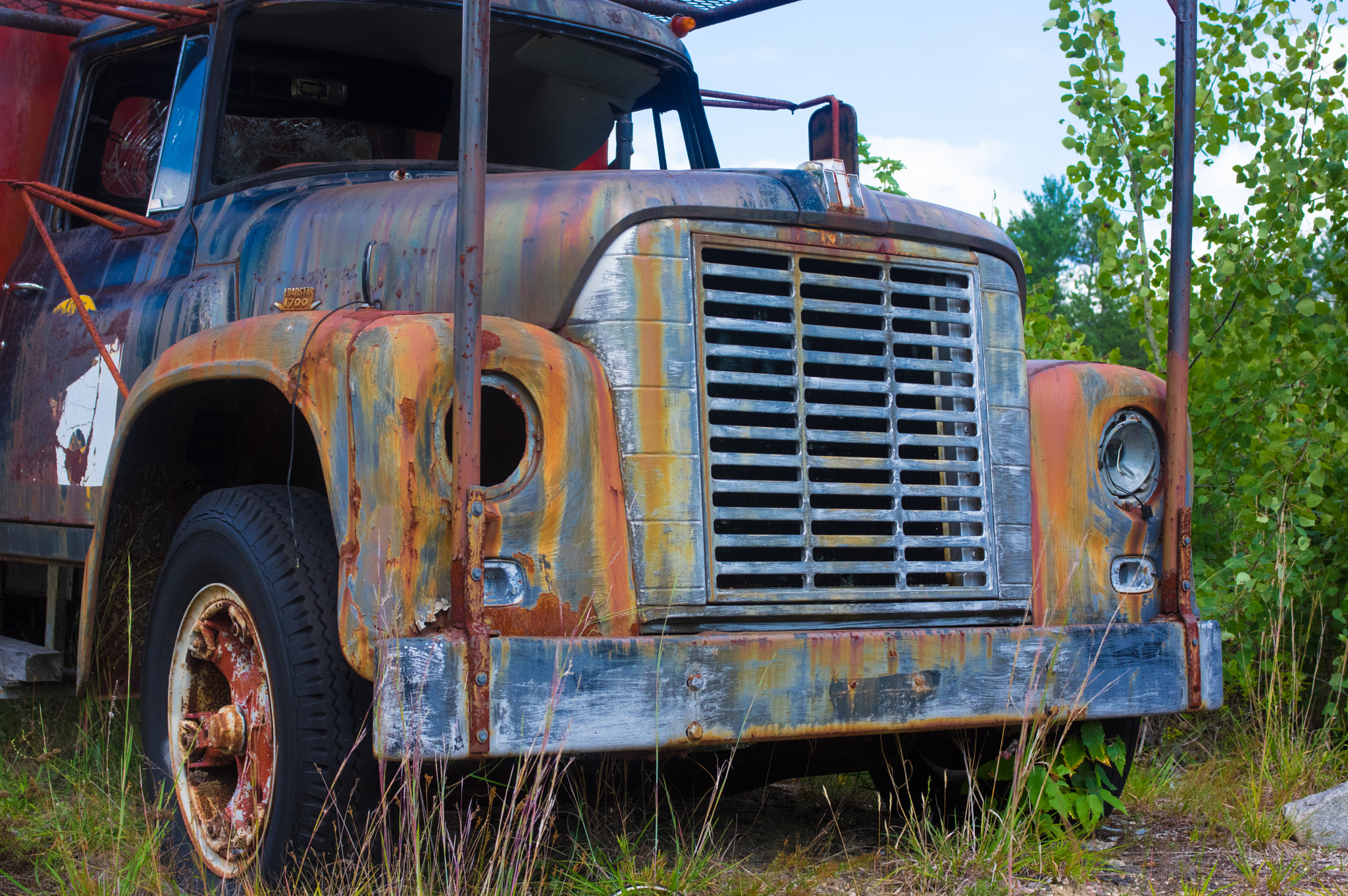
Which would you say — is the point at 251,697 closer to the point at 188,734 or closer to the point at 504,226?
the point at 188,734

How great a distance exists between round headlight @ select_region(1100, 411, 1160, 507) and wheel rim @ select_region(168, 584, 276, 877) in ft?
6.81

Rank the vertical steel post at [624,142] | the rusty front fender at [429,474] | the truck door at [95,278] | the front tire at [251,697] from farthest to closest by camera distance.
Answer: the vertical steel post at [624,142], the truck door at [95,278], the front tire at [251,697], the rusty front fender at [429,474]

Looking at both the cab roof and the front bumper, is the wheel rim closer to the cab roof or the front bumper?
the front bumper

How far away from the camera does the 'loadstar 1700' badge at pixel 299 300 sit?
342 centimetres

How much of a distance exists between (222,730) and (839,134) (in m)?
2.17

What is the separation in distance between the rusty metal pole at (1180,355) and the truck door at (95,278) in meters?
2.68

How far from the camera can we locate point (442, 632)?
2482 mm

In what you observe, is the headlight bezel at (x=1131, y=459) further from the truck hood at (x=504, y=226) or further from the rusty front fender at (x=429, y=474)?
the rusty front fender at (x=429, y=474)

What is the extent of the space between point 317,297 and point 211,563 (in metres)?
0.77

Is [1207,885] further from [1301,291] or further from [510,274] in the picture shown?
[1301,291]

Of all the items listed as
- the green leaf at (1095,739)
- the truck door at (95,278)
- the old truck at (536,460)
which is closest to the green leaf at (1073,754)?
the green leaf at (1095,739)

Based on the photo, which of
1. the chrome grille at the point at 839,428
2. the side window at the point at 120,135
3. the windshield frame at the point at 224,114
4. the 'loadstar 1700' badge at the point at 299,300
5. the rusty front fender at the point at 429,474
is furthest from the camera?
the side window at the point at 120,135

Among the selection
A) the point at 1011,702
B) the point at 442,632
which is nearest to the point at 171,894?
the point at 442,632

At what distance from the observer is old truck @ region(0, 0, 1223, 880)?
2586 millimetres
